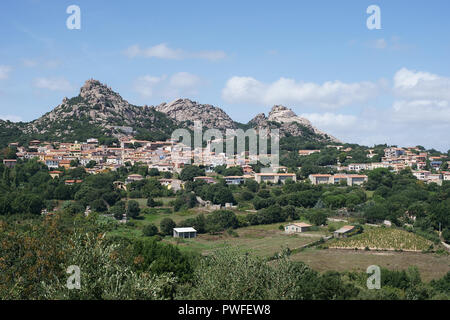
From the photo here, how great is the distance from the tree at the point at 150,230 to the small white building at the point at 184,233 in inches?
56.7

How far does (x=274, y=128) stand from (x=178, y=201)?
6625 cm

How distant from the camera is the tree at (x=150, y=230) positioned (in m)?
31.9

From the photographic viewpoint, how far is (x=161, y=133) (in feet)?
316

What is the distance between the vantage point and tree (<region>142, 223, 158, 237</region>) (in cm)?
3192

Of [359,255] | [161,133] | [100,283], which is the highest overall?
[161,133]

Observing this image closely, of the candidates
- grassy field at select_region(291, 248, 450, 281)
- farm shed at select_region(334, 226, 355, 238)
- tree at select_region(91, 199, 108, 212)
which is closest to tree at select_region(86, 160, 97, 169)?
tree at select_region(91, 199, 108, 212)

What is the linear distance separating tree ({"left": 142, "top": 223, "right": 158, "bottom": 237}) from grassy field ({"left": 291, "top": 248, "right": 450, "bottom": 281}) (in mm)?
10939

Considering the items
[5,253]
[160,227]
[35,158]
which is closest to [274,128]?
[35,158]

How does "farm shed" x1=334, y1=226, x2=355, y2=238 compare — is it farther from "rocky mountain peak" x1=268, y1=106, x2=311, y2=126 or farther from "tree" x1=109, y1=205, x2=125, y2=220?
"rocky mountain peak" x1=268, y1=106, x2=311, y2=126

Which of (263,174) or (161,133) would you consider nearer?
(263,174)

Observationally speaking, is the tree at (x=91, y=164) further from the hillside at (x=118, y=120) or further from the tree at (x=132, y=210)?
the tree at (x=132, y=210)

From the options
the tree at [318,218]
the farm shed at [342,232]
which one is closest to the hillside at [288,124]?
the tree at [318,218]
